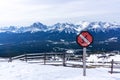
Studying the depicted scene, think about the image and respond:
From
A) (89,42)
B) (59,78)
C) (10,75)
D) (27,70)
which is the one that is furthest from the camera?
(27,70)

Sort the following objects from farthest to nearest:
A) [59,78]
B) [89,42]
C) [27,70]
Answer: [27,70]
[59,78]
[89,42]

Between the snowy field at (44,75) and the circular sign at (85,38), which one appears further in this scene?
the snowy field at (44,75)

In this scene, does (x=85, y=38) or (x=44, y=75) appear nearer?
(x=85, y=38)

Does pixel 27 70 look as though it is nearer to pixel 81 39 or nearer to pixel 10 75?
pixel 10 75

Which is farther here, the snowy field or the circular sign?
the snowy field

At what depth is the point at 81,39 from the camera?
1602 cm

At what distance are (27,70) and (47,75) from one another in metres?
2.10

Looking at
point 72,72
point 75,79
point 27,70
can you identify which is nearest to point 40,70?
point 27,70

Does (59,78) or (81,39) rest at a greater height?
(81,39)

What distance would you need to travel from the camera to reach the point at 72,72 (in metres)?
18.9

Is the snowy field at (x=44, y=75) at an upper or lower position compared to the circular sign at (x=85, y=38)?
lower

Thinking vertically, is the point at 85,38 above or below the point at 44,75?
above

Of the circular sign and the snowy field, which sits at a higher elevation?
the circular sign

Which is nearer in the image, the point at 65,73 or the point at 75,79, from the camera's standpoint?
the point at 75,79
